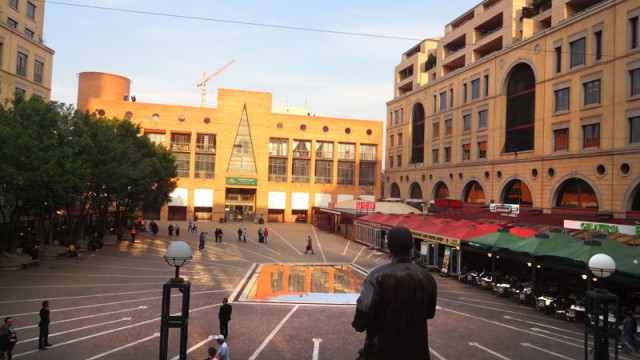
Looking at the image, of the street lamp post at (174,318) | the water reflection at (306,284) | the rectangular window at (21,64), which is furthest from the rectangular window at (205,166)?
the street lamp post at (174,318)

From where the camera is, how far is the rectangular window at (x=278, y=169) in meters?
74.6

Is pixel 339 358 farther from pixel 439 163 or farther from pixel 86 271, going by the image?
pixel 439 163

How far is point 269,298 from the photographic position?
2119cm

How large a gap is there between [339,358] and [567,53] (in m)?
33.5

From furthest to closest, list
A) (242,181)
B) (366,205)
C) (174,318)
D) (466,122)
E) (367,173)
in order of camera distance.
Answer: (367,173) < (242,181) < (466,122) < (366,205) < (174,318)

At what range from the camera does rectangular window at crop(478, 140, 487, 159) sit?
47781 millimetres

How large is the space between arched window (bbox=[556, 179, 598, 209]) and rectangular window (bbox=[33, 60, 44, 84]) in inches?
1878

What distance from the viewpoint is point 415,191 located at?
6384 centimetres

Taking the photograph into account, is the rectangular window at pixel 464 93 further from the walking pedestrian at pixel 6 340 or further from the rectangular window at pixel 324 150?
the walking pedestrian at pixel 6 340

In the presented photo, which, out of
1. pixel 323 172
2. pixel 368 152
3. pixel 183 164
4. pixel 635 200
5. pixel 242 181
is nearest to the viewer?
pixel 635 200

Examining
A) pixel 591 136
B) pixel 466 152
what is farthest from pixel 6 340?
pixel 466 152

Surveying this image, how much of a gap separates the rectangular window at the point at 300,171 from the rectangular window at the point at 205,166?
12.8 metres

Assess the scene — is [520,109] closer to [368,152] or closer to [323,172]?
[368,152]

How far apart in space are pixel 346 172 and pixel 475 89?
3154cm
